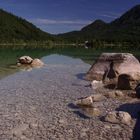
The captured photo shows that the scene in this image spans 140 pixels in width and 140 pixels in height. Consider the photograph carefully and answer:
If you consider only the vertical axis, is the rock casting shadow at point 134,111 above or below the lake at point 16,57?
above

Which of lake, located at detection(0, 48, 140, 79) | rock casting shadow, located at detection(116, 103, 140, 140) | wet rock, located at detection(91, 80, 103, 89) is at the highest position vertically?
rock casting shadow, located at detection(116, 103, 140, 140)

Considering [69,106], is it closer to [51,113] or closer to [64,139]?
[51,113]

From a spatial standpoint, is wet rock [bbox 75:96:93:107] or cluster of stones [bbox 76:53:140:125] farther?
cluster of stones [bbox 76:53:140:125]

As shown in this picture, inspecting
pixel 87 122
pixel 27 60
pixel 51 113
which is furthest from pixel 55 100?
pixel 27 60

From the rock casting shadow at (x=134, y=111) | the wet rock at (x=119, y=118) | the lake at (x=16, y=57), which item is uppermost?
the wet rock at (x=119, y=118)

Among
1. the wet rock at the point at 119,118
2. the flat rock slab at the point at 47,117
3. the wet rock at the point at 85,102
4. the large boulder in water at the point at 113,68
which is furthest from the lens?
the large boulder in water at the point at 113,68

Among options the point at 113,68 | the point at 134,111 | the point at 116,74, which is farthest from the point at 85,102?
the point at 113,68

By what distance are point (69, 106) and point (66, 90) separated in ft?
15.0

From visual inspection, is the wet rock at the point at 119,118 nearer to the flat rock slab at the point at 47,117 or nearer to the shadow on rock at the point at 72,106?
the flat rock slab at the point at 47,117

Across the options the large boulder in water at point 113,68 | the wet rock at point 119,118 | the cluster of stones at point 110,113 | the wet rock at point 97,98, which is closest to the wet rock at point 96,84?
the large boulder in water at point 113,68

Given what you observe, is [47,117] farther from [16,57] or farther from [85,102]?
[16,57]

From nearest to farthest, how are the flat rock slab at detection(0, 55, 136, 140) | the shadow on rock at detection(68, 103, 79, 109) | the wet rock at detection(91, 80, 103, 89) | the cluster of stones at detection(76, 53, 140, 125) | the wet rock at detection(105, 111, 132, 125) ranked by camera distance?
the flat rock slab at detection(0, 55, 136, 140)
the wet rock at detection(105, 111, 132, 125)
the shadow on rock at detection(68, 103, 79, 109)
the cluster of stones at detection(76, 53, 140, 125)
the wet rock at detection(91, 80, 103, 89)

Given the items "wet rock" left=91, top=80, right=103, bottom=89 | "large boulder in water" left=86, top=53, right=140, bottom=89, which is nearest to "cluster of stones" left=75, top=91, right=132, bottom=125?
"wet rock" left=91, top=80, right=103, bottom=89

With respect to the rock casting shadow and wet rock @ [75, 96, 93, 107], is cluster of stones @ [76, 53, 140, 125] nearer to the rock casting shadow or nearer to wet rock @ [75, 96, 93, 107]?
wet rock @ [75, 96, 93, 107]
